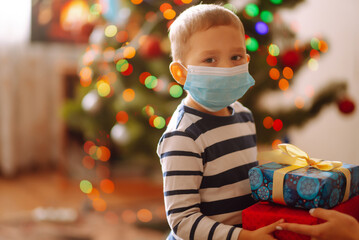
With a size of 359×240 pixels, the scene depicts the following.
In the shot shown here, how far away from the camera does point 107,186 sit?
2.96 metres

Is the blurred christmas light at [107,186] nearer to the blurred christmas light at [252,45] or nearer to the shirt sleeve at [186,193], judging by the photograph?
the blurred christmas light at [252,45]

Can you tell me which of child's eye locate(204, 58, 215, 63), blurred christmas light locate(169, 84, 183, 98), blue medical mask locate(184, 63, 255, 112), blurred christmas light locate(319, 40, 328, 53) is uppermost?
blurred christmas light locate(319, 40, 328, 53)

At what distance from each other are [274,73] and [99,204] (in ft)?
4.66

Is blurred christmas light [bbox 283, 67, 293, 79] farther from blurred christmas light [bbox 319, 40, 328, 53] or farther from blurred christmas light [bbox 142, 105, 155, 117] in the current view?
blurred christmas light [bbox 142, 105, 155, 117]

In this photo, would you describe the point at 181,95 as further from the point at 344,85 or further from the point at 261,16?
the point at 344,85

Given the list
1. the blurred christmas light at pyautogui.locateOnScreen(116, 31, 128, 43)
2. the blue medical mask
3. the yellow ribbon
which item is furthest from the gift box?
the blurred christmas light at pyautogui.locateOnScreen(116, 31, 128, 43)

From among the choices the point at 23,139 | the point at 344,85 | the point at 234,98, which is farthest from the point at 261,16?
the point at 23,139

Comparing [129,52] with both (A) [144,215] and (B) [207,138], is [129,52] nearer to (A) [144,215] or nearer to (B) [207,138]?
(A) [144,215]

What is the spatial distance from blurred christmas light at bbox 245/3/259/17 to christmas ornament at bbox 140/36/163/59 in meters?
0.40

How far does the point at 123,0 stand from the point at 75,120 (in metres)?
0.77

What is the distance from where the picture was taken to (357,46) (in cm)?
236

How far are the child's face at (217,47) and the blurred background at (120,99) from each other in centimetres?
40

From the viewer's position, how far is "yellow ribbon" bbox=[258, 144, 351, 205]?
732 mm

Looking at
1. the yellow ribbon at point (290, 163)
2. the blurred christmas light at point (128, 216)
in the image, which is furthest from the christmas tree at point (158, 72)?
the yellow ribbon at point (290, 163)
